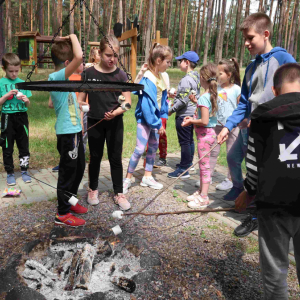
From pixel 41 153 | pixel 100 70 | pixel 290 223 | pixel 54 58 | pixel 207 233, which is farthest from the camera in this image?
pixel 41 153

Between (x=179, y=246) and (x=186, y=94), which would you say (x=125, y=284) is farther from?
(x=186, y=94)

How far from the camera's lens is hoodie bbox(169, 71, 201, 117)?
16.0 ft

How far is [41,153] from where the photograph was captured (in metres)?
6.14

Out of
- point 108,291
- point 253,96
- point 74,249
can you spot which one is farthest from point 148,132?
point 108,291

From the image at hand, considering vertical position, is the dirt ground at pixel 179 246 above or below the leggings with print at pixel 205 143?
below

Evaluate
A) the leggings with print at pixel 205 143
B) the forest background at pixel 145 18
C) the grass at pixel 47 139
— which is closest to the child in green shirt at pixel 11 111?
the grass at pixel 47 139

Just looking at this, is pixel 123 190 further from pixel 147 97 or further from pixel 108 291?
pixel 108 291

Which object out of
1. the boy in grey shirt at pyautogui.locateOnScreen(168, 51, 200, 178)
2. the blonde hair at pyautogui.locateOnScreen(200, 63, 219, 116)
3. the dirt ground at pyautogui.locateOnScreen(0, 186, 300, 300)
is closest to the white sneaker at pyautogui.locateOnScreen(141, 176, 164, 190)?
the dirt ground at pyautogui.locateOnScreen(0, 186, 300, 300)

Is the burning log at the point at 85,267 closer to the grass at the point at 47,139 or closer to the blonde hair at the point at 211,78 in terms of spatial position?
the blonde hair at the point at 211,78

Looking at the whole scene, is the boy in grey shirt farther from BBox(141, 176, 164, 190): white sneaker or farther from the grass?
the grass

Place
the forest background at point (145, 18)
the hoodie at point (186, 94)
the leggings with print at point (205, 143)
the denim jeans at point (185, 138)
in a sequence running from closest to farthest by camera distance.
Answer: the leggings with print at point (205, 143) < the hoodie at point (186, 94) < the denim jeans at point (185, 138) < the forest background at point (145, 18)

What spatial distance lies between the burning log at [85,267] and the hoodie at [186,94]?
118 inches

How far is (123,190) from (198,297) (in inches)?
89.1

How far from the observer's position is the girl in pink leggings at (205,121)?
3793mm
